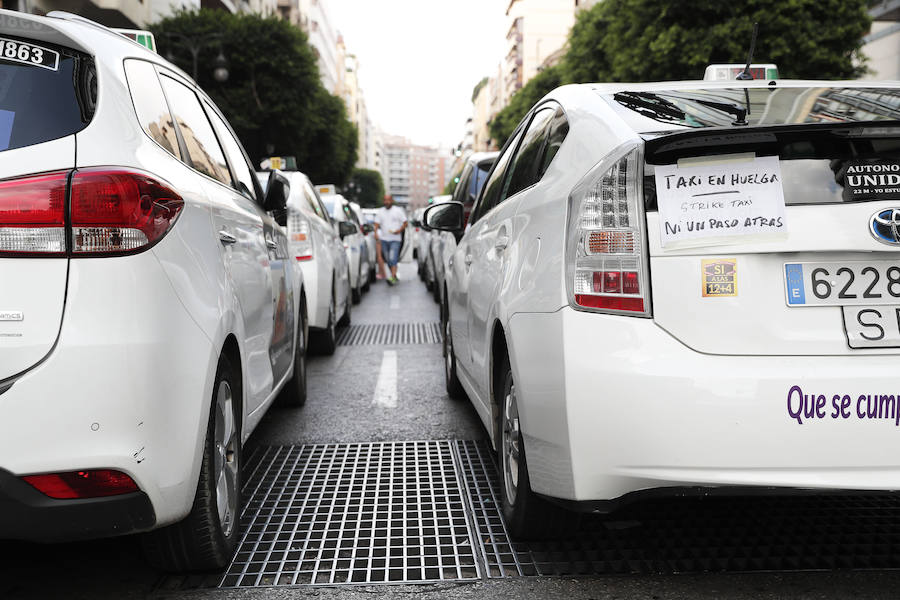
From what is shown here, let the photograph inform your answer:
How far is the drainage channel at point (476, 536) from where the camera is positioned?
115 inches

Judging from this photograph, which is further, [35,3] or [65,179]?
[35,3]

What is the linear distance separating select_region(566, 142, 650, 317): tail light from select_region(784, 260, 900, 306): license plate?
0.41 m

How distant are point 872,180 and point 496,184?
7.03ft

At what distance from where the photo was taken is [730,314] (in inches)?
95.1

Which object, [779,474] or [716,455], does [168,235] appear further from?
[779,474]

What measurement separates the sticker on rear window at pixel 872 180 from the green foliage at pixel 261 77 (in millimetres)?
29439

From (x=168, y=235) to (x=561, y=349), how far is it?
1.14 m

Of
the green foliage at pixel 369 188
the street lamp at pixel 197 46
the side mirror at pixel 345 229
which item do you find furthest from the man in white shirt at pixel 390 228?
the green foliage at pixel 369 188

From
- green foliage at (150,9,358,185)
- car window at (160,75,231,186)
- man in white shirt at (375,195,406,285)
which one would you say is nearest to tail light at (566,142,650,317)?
car window at (160,75,231,186)

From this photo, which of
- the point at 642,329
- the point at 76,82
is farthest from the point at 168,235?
the point at 642,329

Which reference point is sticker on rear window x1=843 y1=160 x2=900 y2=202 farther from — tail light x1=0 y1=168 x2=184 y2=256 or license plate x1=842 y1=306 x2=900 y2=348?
tail light x1=0 y1=168 x2=184 y2=256

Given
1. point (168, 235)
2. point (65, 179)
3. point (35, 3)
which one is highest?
point (35, 3)

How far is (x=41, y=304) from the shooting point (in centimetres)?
219

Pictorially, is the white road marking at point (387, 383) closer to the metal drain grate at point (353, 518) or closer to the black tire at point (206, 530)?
the metal drain grate at point (353, 518)
